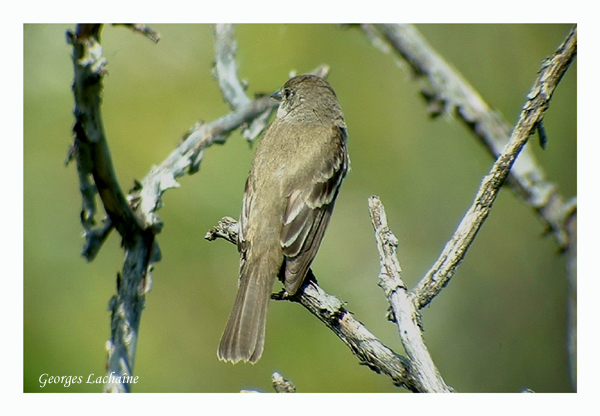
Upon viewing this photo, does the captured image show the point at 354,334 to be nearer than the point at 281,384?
Yes

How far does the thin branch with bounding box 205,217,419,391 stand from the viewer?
3152 millimetres

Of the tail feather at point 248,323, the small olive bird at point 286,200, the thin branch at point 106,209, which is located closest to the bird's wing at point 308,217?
the small olive bird at point 286,200

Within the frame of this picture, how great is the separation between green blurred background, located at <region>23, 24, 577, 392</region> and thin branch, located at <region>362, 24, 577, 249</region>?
91 millimetres

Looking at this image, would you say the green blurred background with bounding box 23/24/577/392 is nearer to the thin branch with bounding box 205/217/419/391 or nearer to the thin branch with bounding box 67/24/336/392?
the thin branch with bounding box 67/24/336/392

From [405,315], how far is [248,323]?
85cm

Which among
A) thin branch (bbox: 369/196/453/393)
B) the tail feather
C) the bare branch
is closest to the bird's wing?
the tail feather

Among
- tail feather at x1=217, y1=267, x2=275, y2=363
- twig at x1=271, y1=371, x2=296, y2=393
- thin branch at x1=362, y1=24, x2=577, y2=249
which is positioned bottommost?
twig at x1=271, y1=371, x2=296, y2=393

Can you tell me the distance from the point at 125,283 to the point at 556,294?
2.61 m

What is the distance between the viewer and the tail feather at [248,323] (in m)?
3.42

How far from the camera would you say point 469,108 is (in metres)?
4.65

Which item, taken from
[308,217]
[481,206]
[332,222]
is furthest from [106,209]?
[481,206]

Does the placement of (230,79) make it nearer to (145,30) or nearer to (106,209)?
Answer: (145,30)

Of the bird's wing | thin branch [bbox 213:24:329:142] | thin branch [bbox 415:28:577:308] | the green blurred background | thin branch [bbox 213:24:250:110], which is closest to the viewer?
thin branch [bbox 415:28:577:308]

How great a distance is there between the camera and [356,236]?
4.48 m
